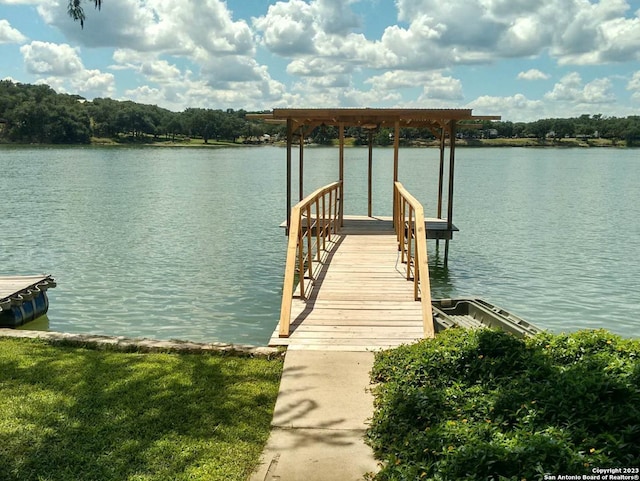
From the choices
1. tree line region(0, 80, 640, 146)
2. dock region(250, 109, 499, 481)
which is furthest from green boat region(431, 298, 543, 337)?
tree line region(0, 80, 640, 146)

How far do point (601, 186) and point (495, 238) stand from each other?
22038mm

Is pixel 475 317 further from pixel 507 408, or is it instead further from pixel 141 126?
pixel 141 126

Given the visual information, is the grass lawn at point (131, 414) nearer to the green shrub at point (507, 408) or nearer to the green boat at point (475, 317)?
the green shrub at point (507, 408)

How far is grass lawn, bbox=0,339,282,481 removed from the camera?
138 inches

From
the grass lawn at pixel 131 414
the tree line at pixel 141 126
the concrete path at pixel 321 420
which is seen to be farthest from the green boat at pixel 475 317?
the tree line at pixel 141 126

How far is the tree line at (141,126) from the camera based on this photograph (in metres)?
95.9

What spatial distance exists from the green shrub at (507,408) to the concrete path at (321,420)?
0.47 feet

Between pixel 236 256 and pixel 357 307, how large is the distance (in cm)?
849

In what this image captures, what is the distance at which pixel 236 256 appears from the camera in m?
15.3

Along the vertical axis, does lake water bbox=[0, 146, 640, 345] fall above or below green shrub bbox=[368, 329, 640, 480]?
below

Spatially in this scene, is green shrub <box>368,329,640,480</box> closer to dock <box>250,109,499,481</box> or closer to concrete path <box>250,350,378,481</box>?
concrete path <box>250,350,378,481</box>

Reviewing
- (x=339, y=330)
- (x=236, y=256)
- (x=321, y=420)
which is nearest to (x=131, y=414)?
(x=321, y=420)

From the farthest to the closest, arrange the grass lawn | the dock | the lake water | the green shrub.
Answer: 1. the lake water
2. the dock
3. the grass lawn
4. the green shrub

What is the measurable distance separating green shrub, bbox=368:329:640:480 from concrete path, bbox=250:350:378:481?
0.47 feet
